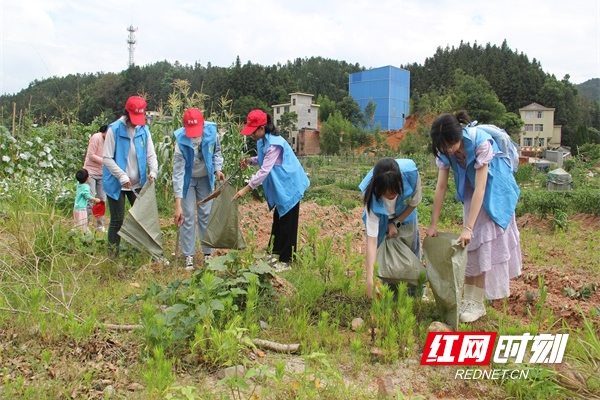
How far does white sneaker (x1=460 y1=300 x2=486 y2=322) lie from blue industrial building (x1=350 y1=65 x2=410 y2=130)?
46.0 metres

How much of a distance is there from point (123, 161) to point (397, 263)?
2.63 meters

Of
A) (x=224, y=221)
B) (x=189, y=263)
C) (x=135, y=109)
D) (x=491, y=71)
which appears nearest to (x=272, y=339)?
(x=224, y=221)

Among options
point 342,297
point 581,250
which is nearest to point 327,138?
point 581,250

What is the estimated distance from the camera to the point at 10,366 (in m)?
2.50

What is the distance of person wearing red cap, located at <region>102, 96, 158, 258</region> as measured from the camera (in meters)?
4.38

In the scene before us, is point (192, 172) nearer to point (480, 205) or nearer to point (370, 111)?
point (480, 205)

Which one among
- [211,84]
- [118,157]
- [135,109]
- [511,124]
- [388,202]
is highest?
[211,84]

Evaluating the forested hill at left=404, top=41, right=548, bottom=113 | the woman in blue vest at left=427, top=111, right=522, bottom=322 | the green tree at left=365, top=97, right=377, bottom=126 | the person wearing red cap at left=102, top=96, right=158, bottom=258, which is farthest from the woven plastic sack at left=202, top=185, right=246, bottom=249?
the forested hill at left=404, top=41, right=548, bottom=113

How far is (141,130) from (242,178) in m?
3.51

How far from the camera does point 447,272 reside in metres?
2.94

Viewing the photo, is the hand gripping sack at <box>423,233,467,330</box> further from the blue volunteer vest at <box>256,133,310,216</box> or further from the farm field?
the blue volunteer vest at <box>256,133,310,216</box>

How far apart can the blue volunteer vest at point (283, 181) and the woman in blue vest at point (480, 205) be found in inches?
58.5

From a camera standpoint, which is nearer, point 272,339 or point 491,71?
point 272,339

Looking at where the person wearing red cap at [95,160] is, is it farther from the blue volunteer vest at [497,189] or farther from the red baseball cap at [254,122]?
the blue volunteer vest at [497,189]
